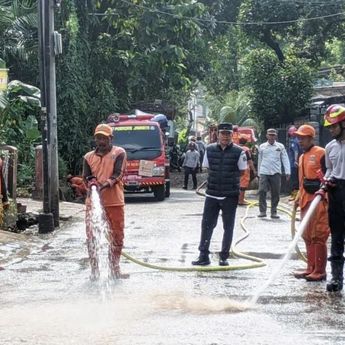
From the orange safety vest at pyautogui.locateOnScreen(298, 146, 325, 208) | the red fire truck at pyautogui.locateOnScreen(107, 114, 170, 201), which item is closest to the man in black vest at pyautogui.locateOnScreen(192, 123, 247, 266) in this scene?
the orange safety vest at pyautogui.locateOnScreen(298, 146, 325, 208)

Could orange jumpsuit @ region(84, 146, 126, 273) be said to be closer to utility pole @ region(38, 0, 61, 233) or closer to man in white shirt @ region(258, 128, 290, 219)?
utility pole @ region(38, 0, 61, 233)

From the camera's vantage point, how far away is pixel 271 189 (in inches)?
681

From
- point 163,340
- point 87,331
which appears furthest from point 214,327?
point 87,331

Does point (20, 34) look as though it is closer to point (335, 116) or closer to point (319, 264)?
point (319, 264)

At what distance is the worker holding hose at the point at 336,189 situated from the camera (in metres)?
8.73

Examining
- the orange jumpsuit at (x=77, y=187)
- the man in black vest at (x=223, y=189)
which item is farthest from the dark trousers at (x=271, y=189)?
the orange jumpsuit at (x=77, y=187)

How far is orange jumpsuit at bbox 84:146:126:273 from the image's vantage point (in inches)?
383

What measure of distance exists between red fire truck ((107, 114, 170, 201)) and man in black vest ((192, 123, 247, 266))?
11637mm

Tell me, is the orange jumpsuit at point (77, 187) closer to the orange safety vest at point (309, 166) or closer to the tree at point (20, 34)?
the tree at point (20, 34)

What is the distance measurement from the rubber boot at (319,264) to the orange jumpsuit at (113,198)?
2223mm

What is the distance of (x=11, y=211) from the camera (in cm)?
1498

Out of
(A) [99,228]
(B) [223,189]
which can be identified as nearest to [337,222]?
(B) [223,189]

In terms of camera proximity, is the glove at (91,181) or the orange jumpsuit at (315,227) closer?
the orange jumpsuit at (315,227)

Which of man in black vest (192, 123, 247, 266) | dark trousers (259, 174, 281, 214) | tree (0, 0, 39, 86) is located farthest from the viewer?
tree (0, 0, 39, 86)
